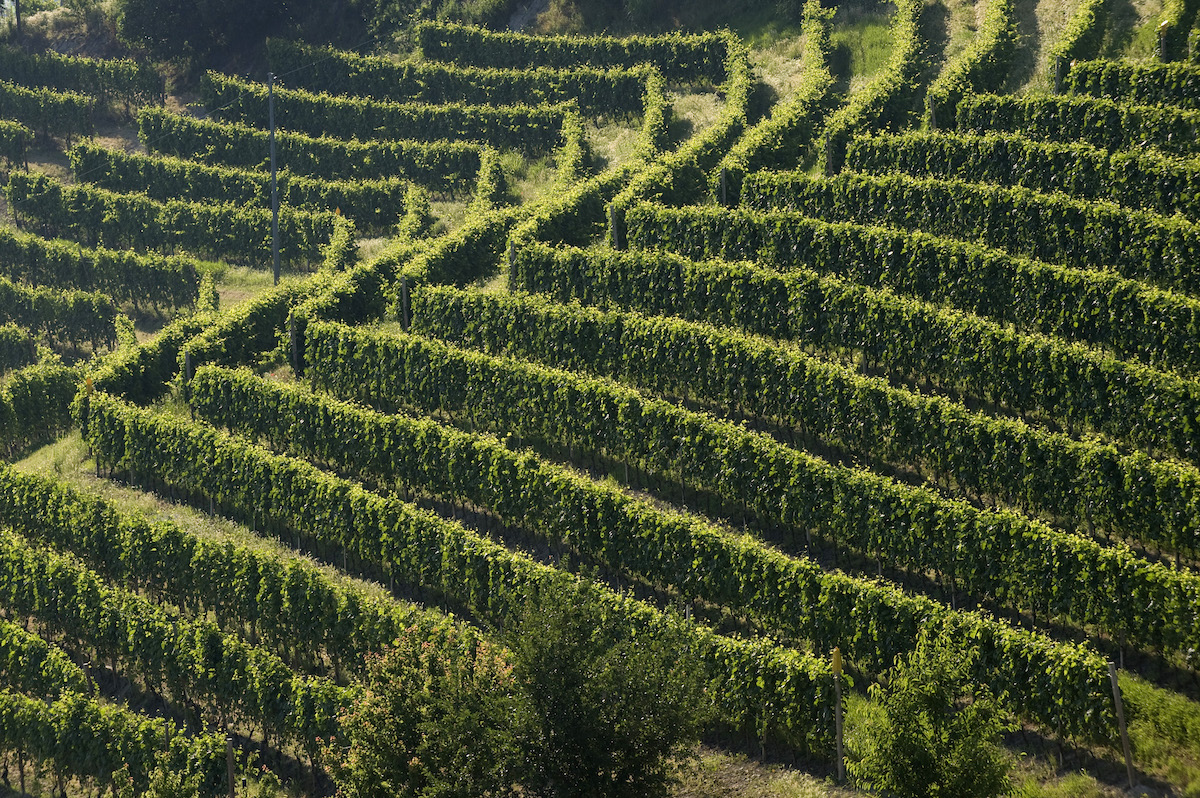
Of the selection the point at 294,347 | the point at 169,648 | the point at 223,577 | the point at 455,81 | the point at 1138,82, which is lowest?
the point at 169,648

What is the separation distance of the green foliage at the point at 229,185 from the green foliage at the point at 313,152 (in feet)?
3.99

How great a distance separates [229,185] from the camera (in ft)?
201

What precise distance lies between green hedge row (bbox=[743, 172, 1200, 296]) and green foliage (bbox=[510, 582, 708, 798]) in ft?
67.0

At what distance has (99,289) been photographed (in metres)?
57.0

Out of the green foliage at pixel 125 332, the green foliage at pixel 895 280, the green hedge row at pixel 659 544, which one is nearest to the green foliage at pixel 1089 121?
the green foliage at pixel 895 280

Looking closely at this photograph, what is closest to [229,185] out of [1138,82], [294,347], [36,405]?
[36,405]

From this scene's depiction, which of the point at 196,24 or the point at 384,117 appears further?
the point at 196,24

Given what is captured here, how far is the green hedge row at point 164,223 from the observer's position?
56.4 meters

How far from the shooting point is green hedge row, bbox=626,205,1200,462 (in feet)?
105

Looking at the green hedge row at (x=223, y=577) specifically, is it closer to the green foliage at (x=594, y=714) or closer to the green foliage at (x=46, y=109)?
the green foliage at (x=594, y=714)

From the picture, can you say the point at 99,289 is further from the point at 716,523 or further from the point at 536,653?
the point at 536,653

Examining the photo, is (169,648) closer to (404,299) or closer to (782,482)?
(782,482)

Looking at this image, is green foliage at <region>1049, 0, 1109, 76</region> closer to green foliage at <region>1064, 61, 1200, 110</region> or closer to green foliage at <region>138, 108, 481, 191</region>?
green foliage at <region>1064, 61, 1200, 110</region>

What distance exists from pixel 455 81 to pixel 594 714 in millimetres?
48006
